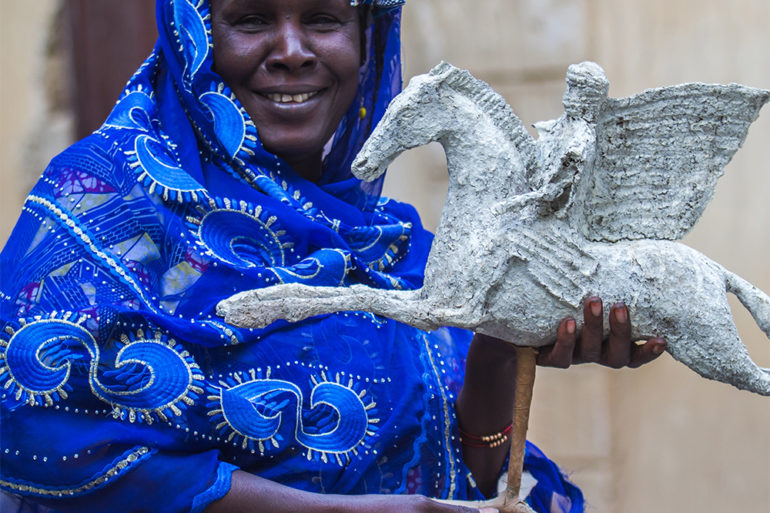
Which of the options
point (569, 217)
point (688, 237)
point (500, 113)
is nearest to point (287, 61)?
point (500, 113)

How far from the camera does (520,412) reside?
4.52 ft

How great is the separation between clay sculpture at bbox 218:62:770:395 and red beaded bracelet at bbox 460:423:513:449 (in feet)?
1.17

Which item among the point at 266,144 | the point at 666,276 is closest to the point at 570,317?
the point at 666,276

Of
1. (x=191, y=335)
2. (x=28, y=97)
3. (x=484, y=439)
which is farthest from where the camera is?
(x=28, y=97)

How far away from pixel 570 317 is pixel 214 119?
0.67 metres

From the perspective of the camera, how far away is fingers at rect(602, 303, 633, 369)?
1.25 m

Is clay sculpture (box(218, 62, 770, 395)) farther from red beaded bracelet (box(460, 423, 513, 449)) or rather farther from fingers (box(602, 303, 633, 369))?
red beaded bracelet (box(460, 423, 513, 449))

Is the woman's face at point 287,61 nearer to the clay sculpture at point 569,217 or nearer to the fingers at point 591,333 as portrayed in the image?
the clay sculpture at point 569,217

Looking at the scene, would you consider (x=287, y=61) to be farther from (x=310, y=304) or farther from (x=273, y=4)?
(x=310, y=304)

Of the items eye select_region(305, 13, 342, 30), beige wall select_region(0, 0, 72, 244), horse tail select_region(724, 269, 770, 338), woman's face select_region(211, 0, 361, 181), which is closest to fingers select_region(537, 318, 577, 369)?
horse tail select_region(724, 269, 770, 338)

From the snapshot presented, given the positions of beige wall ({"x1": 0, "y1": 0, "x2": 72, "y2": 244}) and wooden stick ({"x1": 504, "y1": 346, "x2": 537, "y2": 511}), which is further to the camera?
beige wall ({"x1": 0, "y1": 0, "x2": 72, "y2": 244})

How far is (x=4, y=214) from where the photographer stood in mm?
2723

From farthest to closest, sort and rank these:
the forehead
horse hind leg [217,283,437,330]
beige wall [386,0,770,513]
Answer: beige wall [386,0,770,513]
the forehead
horse hind leg [217,283,437,330]

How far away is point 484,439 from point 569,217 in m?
0.51
